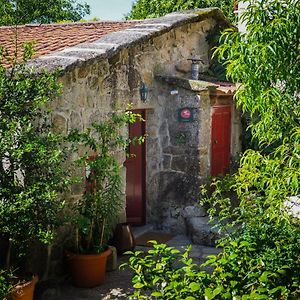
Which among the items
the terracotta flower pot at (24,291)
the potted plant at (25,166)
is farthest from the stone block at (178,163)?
the terracotta flower pot at (24,291)

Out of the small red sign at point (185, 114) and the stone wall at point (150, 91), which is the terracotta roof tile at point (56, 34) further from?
the small red sign at point (185, 114)

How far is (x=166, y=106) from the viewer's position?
839 centimetres

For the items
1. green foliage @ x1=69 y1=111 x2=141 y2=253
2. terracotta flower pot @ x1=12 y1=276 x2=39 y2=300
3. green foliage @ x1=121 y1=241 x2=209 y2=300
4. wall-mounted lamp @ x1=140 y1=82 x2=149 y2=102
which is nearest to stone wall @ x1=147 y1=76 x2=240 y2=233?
wall-mounted lamp @ x1=140 y1=82 x2=149 y2=102

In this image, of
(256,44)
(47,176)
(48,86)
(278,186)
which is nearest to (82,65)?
(48,86)

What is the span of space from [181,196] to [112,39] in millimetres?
2807

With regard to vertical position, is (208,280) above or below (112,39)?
below

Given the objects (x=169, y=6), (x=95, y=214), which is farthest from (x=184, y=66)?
(x=169, y=6)

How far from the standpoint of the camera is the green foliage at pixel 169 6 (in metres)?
13.6

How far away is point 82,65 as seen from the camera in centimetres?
627

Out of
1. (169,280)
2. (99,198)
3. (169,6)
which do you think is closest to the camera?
(169,280)

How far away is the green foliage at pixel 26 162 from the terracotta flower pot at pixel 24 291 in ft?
1.05

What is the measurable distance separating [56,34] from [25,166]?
4.60m

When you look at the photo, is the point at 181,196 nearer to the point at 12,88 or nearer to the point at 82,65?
the point at 82,65

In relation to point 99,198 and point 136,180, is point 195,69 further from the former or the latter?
point 99,198
